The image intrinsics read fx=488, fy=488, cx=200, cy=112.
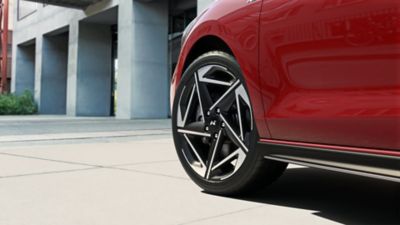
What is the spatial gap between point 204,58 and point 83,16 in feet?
69.3

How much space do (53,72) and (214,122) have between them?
2700 cm

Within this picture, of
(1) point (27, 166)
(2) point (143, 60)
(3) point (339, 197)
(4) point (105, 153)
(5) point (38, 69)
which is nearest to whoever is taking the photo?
(3) point (339, 197)

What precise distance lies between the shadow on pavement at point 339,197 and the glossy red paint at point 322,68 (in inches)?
20.3

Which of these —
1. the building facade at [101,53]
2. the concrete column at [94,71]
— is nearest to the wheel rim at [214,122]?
the building facade at [101,53]

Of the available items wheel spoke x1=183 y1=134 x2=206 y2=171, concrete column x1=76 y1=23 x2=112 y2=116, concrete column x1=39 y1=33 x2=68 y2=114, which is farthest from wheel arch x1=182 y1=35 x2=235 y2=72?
concrete column x1=39 y1=33 x2=68 y2=114

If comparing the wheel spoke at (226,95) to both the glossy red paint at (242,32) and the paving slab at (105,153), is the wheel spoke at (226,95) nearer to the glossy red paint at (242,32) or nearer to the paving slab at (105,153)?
the glossy red paint at (242,32)

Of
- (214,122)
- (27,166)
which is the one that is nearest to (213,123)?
(214,122)

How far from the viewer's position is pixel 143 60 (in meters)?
19.5

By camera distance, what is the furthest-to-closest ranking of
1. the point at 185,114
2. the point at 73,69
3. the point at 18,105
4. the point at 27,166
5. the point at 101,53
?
1. the point at 18,105
2. the point at 101,53
3. the point at 73,69
4. the point at 27,166
5. the point at 185,114

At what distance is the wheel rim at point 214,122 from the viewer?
3012 mm

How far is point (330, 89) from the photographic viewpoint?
8.00ft

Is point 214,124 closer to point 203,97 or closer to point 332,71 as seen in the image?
point 203,97

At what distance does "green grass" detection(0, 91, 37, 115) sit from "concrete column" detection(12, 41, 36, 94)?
4.86 metres

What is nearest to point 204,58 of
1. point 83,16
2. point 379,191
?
point 379,191
